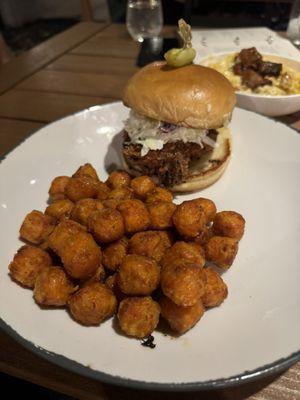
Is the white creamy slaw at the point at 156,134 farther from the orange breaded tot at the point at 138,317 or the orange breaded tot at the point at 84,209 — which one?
the orange breaded tot at the point at 138,317

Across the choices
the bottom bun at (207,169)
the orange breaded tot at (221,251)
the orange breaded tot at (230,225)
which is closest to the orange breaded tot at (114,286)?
the orange breaded tot at (221,251)

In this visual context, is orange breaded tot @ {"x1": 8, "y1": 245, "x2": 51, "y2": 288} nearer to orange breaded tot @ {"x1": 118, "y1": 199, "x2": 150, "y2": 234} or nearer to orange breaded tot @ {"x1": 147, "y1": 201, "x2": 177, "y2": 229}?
orange breaded tot @ {"x1": 118, "y1": 199, "x2": 150, "y2": 234}

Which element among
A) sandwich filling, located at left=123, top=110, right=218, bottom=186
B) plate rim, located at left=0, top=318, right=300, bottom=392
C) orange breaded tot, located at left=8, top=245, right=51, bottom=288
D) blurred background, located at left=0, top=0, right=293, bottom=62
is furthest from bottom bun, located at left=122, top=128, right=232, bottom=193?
blurred background, located at left=0, top=0, right=293, bottom=62

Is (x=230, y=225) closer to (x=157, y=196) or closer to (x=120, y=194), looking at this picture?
(x=157, y=196)

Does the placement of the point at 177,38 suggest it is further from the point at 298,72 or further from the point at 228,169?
the point at 228,169

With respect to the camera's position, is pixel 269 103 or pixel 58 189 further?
pixel 269 103

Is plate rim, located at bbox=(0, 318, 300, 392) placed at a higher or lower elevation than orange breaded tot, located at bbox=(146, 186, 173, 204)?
lower

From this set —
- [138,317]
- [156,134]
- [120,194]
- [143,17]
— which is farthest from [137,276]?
[143,17]

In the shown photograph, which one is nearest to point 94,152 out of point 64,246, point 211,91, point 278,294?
point 211,91
